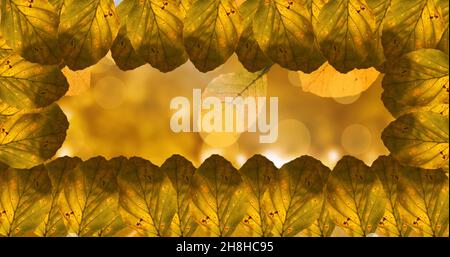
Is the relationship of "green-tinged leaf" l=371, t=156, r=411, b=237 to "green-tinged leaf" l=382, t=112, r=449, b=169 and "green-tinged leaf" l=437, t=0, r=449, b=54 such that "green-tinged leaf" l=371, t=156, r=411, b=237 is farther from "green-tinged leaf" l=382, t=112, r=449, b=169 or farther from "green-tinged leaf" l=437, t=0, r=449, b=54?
"green-tinged leaf" l=437, t=0, r=449, b=54

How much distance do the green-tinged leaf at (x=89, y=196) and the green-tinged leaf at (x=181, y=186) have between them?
78mm

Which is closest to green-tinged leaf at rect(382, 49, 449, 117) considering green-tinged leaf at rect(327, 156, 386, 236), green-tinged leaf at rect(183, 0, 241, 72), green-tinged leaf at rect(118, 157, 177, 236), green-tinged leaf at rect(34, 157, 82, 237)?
green-tinged leaf at rect(327, 156, 386, 236)

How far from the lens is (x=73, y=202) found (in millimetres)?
703

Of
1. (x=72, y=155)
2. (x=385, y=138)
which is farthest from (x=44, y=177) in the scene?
(x=385, y=138)

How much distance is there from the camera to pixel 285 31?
2.25 ft

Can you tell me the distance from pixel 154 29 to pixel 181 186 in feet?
0.69

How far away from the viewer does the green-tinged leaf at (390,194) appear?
0.71 metres

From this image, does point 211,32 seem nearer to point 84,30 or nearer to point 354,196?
point 84,30

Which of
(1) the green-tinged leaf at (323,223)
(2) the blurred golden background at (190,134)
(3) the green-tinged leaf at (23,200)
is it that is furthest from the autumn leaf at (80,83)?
(1) the green-tinged leaf at (323,223)

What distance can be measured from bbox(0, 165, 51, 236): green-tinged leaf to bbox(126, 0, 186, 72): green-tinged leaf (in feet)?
0.72

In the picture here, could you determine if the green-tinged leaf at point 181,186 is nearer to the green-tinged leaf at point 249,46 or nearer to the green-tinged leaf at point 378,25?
the green-tinged leaf at point 249,46

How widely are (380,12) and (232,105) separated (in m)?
0.23
